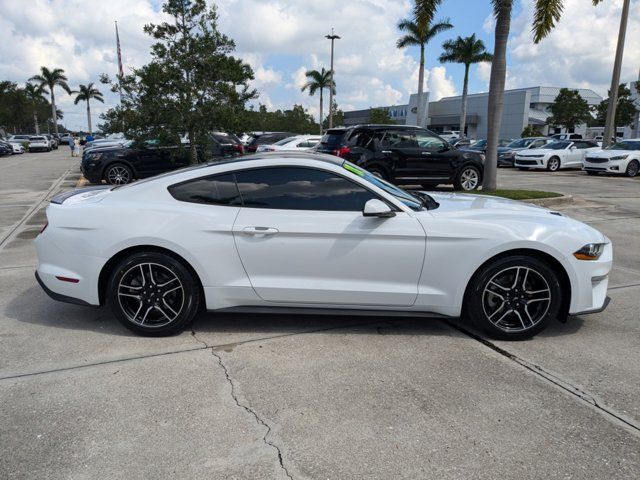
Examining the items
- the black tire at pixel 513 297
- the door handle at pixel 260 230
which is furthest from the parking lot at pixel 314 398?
the door handle at pixel 260 230

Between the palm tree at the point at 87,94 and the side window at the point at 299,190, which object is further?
the palm tree at the point at 87,94

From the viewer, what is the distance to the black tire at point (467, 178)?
516 inches

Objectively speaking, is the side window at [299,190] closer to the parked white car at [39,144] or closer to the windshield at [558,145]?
the windshield at [558,145]

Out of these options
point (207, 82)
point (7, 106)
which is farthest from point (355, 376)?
point (7, 106)

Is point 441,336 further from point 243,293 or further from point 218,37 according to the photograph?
point 218,37

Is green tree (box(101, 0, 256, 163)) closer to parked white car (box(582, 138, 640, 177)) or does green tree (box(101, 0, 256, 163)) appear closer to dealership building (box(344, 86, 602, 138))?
parked white car (box(582, 138, 640, 177))

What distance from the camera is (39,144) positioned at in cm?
4738

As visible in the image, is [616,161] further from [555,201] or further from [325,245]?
[325,245]

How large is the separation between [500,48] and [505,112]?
2493 inches

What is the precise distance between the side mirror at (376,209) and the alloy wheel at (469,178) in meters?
9.86

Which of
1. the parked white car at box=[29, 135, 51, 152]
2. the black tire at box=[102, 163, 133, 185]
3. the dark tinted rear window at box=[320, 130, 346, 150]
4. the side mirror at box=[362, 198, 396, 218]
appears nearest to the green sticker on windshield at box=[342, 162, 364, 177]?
the side mirror at box=[362, 198, 396, 218]

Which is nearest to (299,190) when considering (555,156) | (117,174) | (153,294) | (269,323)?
(269,323)

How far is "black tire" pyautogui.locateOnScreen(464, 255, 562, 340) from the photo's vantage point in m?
3.95

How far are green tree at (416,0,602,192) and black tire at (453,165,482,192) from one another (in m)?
1.32
